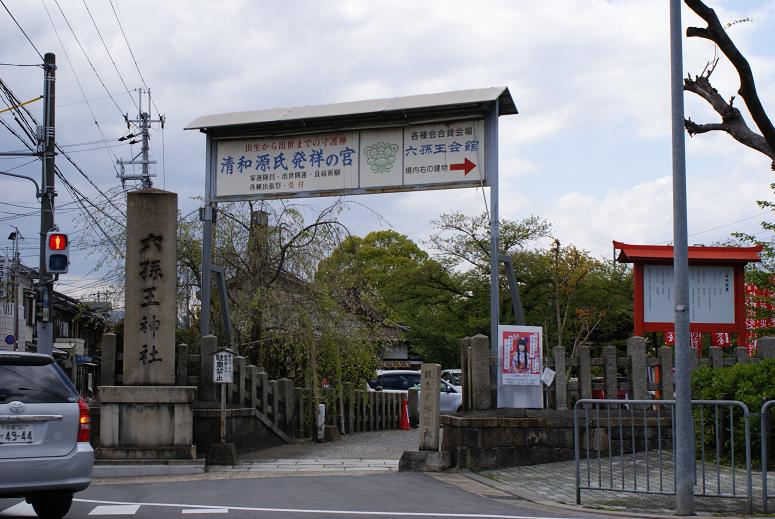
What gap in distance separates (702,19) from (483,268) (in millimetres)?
27015

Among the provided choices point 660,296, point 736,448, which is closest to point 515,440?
point 736,448

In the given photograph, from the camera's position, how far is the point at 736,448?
1270cm

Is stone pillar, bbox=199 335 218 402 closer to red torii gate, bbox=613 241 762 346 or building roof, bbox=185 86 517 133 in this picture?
building roof, bbox=185 86 517 133

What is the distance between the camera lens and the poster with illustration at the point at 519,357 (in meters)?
14.8

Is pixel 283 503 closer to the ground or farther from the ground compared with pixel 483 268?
closer to the ground

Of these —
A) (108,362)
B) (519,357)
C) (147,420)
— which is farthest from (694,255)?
(108,362)

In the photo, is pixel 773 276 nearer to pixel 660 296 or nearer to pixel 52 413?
pixel 660 296

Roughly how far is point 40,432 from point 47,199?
45.0 ft

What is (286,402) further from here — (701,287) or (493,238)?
(701,287)

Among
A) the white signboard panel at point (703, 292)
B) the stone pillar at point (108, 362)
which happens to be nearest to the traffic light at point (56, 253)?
the stone pillar at point (108, 362)

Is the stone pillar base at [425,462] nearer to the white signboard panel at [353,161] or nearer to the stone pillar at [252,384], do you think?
the white signboard panel at [353,161]

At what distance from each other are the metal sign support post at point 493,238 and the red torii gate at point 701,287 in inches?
118

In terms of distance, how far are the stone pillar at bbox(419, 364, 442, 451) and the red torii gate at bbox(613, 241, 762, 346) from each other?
168 inches

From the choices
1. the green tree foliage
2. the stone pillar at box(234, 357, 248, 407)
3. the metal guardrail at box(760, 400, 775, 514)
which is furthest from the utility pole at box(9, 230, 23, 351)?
the metal guardrail at box(760, 400, 775, 514)
